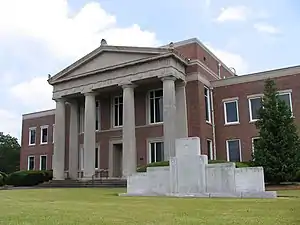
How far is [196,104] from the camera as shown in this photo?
3139cm

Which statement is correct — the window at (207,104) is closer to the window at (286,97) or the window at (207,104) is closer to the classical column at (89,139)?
the window at (286,97)

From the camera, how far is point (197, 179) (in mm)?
17062

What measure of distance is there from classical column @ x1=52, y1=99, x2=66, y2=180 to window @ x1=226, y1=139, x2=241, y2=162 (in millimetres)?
15075

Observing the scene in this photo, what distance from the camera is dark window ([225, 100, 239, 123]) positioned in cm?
3253

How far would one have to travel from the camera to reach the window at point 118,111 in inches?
1398

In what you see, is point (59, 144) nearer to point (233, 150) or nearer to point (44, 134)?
point (44, 134)

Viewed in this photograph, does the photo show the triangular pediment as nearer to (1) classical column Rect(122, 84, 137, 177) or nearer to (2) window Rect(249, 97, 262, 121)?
(1) classical column Rect(122, 84, 137, 177)

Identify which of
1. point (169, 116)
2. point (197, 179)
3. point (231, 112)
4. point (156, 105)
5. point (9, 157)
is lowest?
point (197, 179)

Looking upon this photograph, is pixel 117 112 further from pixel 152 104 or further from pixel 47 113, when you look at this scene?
pixel 47 113

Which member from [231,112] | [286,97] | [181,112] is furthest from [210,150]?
[286,97]

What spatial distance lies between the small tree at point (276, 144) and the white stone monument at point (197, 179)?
7641 mm

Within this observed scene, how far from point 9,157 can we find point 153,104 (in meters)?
51.9

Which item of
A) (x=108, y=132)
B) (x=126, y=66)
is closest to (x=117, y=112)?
(x=108, y=132)

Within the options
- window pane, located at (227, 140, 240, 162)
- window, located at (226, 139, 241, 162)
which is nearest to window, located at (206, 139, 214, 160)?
Result: window, located at (226, 139, 241, 162)
